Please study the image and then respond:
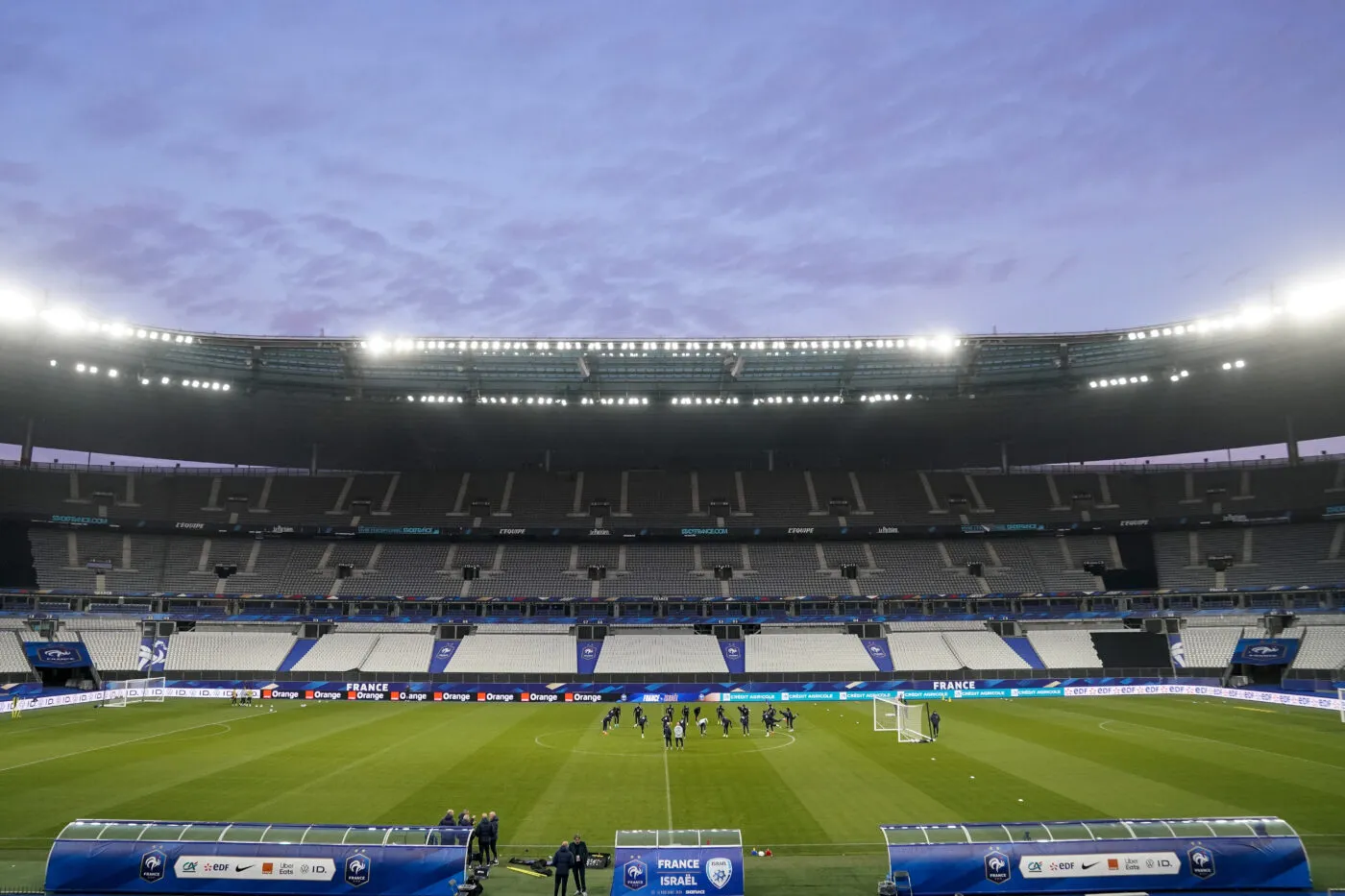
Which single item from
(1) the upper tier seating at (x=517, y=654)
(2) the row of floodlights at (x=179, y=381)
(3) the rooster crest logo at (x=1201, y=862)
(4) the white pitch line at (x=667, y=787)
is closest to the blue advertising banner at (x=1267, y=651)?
(4) the white pitch line at (x=667, y=787)

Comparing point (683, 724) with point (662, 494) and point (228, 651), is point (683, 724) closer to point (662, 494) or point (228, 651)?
point (228, 651)

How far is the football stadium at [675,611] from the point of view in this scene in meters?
18.4

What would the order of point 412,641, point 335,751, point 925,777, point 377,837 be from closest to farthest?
point 377,837
point 925,777
point 335,751
point 412,641

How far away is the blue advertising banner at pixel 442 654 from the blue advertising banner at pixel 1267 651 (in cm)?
5258

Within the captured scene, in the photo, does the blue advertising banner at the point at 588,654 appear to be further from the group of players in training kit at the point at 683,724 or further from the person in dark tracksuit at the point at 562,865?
the person in dark tracksuit at the point at 562,865

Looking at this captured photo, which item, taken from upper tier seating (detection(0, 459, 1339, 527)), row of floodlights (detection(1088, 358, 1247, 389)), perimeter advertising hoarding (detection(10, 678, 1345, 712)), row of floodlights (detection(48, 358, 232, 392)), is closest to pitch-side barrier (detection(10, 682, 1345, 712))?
perimeter advertising hoarding (detection(10, 678, 1345, 712))

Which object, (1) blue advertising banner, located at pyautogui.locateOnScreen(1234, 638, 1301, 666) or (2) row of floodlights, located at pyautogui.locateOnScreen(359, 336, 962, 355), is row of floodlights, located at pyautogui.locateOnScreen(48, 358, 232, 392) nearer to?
(2) row of floodlights, located at pyautogui.locateOnScreen(359, 336, 962, 355)

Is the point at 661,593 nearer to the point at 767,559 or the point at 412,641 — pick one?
the point at 767,559

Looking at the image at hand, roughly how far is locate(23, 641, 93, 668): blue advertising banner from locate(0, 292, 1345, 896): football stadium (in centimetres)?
56

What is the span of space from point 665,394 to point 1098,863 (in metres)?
45.4

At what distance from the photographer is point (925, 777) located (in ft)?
88.6

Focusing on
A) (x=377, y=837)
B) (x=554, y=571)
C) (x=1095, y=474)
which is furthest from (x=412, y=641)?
(x=1095, y=474)

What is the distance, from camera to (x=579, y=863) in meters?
16.4

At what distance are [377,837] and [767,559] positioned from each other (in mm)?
55695
